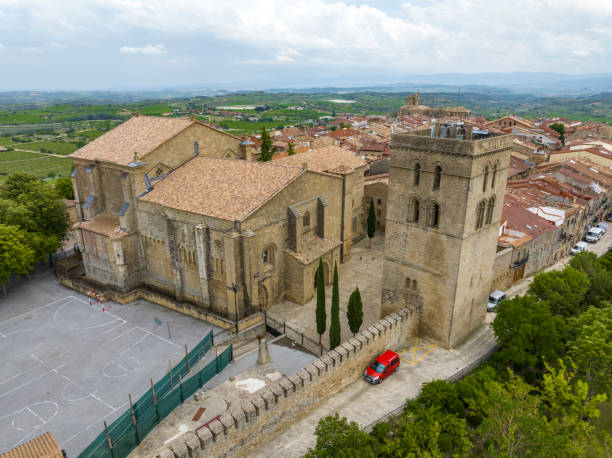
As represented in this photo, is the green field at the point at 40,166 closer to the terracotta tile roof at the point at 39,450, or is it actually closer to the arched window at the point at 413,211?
the terracotta tile roof at the point at 39,450

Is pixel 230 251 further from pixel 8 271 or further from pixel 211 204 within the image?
pixel 8 271

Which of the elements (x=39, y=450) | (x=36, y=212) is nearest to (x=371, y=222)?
(x=36, y=212)

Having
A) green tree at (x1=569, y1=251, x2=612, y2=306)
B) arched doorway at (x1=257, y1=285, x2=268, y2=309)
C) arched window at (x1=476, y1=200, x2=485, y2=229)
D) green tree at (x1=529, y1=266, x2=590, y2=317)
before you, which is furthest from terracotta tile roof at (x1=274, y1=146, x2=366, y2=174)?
green tree at (x1=569, y1=251, x2=612, y2=306)

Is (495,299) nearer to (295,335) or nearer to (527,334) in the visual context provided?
(527,334)

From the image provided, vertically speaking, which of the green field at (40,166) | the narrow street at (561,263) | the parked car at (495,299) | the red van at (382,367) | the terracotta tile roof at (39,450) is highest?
the terracotta tile roof at (39,450)

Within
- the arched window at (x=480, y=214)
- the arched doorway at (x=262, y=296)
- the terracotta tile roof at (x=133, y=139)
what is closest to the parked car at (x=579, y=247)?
the arched window at (x=480, y=214)

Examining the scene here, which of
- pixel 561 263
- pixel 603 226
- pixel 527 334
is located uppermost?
pixel 527 334

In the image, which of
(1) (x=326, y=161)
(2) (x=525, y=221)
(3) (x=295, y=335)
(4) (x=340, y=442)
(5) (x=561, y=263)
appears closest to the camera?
(4) (x=340, y=442)
